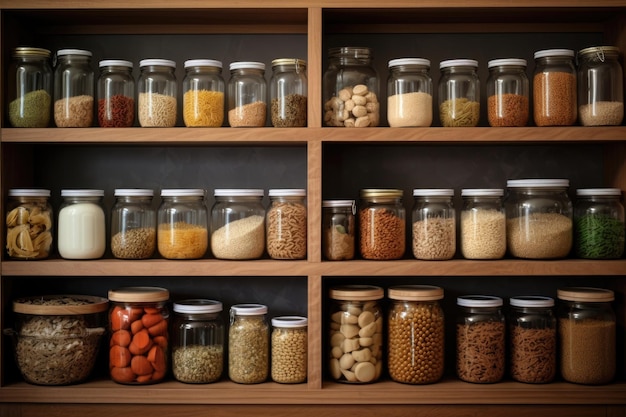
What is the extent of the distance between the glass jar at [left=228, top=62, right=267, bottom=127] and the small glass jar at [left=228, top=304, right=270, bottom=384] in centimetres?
56

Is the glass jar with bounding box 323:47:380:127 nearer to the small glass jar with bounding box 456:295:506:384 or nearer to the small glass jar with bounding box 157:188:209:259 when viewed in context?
the small glass jar with bounding box 157:188:209:259

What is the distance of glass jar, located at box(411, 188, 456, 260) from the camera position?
2.11m

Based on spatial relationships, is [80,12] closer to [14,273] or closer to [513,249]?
[14,273]

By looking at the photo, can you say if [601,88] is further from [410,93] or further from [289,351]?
[289,351]

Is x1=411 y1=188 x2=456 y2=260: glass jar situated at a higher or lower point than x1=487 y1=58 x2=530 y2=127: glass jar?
lower

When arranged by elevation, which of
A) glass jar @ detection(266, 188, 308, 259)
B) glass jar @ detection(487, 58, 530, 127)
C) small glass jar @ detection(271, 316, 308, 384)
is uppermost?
glass jar @ detection(487, 58, 530, 127)

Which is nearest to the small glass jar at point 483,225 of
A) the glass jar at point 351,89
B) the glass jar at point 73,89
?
the glass jar at point 351,89

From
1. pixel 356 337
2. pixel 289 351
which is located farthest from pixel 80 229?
pixel 356 337

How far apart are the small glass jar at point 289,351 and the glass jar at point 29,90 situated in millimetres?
940

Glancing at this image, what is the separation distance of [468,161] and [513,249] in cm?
38

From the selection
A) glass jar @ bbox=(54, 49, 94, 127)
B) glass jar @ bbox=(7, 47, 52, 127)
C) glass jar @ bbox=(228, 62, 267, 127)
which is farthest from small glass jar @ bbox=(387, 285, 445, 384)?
glass jar @ bbox=(7, 47, 52, 127)

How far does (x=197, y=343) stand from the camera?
213 centimetres

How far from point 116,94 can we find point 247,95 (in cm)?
39

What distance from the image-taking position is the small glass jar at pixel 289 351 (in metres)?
2.10
